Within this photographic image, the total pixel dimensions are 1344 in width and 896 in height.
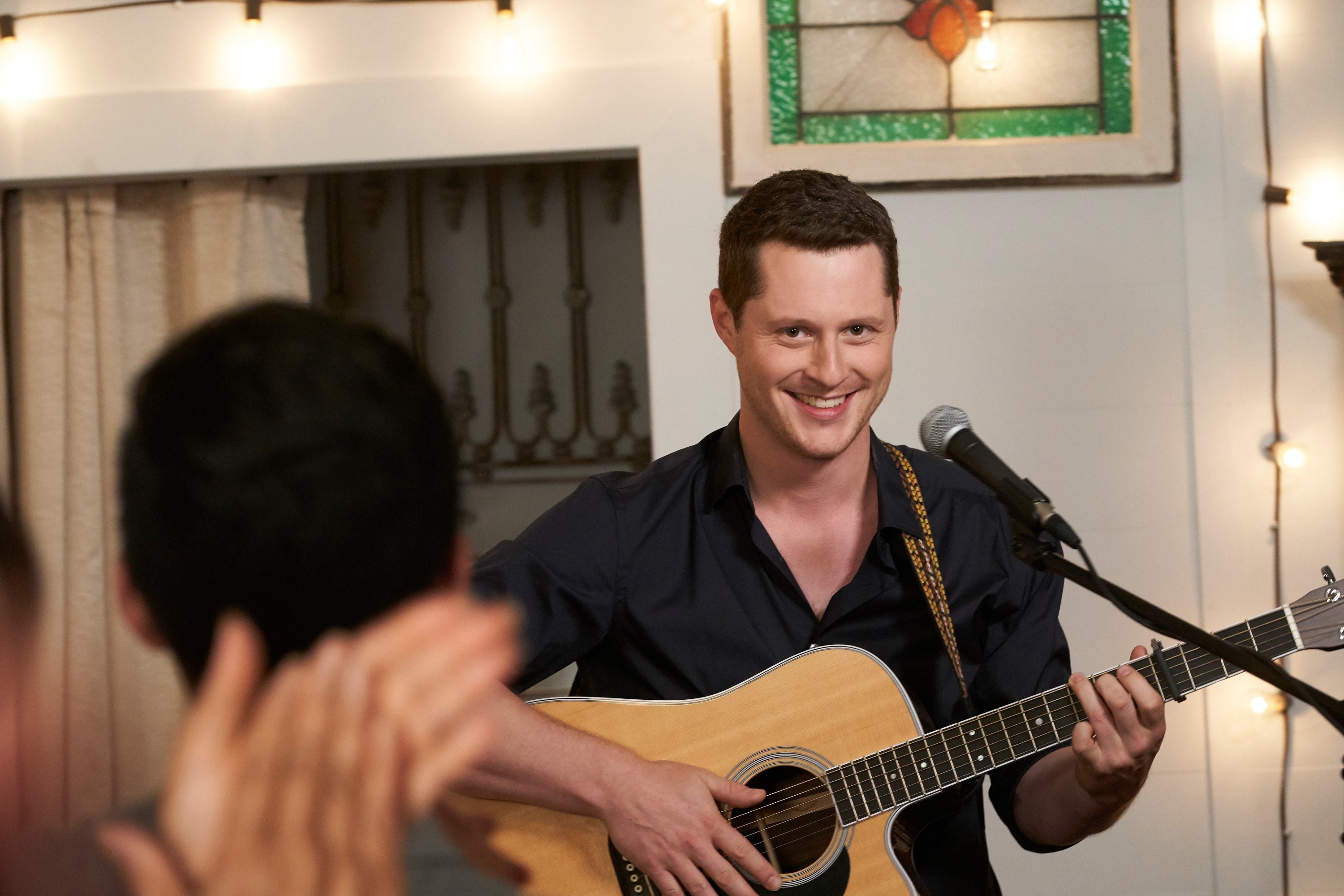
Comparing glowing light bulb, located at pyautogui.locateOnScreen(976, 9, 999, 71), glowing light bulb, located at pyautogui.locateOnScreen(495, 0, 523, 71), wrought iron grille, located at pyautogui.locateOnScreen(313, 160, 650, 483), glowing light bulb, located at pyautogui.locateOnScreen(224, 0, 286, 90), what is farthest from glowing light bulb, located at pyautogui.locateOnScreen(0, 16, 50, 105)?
glowing light bulb, located at pyautogui.locateOnScreen(976, 9, 999, 71)

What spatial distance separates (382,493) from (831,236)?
4.48ft

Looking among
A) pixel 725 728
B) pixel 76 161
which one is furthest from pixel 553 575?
pixel 76 161

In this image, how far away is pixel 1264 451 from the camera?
8.47 ft

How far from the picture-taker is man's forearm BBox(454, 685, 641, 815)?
1.58 metres

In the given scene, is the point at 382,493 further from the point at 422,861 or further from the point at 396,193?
the point at 396,193

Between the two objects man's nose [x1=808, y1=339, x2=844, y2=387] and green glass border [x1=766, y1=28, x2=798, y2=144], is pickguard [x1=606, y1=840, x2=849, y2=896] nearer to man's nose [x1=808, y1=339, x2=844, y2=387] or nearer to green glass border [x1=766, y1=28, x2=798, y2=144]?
man's nose [x1=808, y1=339, x2=844, y2=387]

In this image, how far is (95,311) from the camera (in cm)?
301

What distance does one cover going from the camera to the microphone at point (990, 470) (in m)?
1.10

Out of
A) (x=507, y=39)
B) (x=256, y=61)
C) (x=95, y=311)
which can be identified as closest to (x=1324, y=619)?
(x=507, y=39)

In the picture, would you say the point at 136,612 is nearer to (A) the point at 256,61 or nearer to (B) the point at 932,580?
(B) the point at 932,580

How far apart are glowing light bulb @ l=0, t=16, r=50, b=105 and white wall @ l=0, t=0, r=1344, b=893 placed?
0.04 metres

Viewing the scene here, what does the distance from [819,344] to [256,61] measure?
1.75 m

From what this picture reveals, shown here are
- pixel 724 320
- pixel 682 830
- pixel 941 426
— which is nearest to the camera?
pixel 941 426

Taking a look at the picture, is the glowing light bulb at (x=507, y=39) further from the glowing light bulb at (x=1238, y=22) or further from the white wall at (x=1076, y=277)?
the glowing light bulb at (x=1238, y=22)
